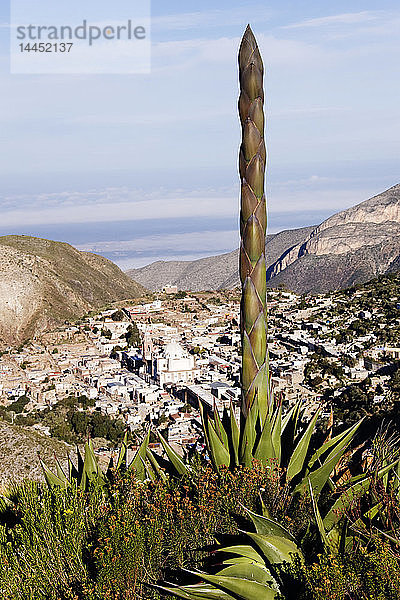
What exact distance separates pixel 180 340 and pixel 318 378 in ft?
47.0

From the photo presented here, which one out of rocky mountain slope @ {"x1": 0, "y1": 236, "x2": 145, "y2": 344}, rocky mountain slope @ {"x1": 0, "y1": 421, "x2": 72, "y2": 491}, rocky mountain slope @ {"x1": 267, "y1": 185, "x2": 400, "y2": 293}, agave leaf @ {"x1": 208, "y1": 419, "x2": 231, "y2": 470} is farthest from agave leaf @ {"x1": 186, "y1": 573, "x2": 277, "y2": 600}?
rocky mountain slope @ {"x1": 267, "y1": 185, "x2": 400, "y2": 293}

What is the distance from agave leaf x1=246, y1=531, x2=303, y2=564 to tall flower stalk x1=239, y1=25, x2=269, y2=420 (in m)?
0.56

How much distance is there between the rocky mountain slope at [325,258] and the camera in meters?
58.2

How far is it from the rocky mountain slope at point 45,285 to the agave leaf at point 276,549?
151 ft

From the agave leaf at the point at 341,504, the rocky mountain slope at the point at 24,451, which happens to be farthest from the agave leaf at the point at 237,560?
the rocky mountain slope at the point at 24,451

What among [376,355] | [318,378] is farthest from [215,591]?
[376,355]

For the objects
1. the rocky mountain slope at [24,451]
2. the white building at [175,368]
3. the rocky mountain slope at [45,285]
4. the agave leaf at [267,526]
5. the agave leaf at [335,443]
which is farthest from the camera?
the rocky mountain slope at [45,285]

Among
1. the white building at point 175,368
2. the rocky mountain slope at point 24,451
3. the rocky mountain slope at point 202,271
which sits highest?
the rocky mountain slope at point 202,271

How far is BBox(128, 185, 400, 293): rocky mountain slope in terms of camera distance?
58.2 m

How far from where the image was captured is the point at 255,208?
186 centimetres

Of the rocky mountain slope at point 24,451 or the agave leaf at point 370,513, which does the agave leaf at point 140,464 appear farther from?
the rocky mountain slope at point 24,451

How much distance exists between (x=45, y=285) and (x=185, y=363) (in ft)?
86.8

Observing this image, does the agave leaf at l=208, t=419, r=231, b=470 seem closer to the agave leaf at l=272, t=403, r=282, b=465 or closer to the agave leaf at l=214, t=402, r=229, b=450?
the agave leaf at l=214, t=402, r=229, b=450

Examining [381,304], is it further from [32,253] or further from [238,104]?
[32,253]
